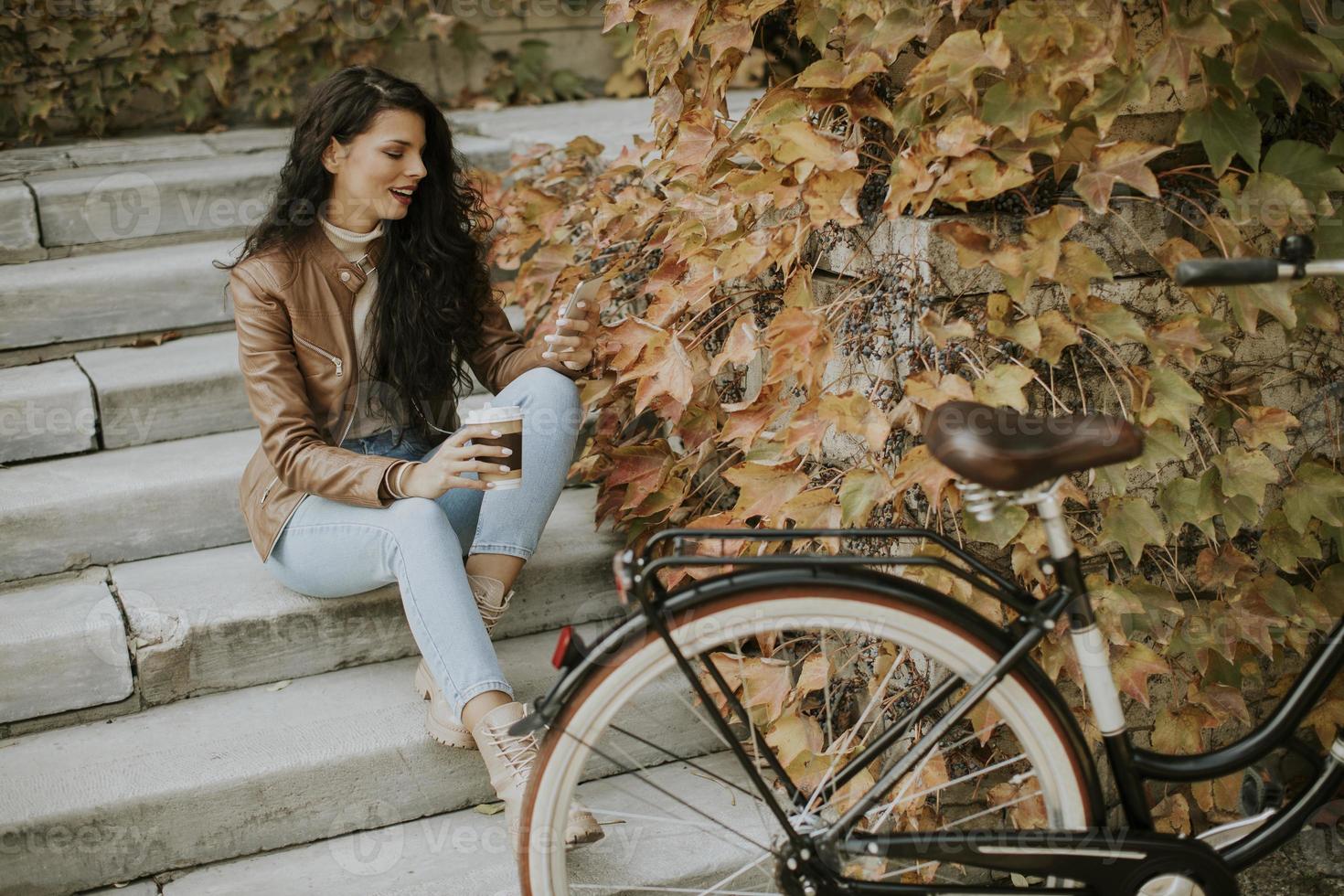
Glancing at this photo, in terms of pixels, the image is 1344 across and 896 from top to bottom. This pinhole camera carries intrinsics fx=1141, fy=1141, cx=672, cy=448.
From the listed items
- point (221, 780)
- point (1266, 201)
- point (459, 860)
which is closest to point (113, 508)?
point (221, 780)

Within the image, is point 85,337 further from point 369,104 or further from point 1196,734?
point 1196,734

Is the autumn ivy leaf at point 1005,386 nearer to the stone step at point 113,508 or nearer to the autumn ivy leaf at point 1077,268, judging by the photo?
the autumn ivy leaf at point 1077,268

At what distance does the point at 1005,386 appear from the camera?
1.74 m

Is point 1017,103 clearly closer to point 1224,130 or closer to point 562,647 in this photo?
point 1224,130

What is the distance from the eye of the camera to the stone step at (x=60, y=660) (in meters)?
2.16

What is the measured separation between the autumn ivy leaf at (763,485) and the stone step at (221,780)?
0.67m

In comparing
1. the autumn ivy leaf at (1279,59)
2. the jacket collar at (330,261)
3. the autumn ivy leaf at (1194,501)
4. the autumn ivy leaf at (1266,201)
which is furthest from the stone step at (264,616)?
the autumn ivy leaf at (1279,59)

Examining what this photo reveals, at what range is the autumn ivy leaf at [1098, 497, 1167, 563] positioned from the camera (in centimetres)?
186

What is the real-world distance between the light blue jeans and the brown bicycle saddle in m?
0.96

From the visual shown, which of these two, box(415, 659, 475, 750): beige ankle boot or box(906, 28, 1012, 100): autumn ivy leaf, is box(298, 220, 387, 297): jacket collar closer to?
box(415, 659, 475, 750): beige ankle boot

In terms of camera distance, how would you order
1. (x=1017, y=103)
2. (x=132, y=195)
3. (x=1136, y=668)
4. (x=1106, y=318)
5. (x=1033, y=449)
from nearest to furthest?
(x=1033, y=449) < (x=1017, y=103) < (x=1106, y=318) < (x=1136, y=668) < (x=132, y=195)

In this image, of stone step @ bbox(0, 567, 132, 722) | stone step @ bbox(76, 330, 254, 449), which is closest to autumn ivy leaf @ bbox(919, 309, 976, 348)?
stone step @ bbox(0, 567, 132, 722)

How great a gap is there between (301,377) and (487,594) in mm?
553

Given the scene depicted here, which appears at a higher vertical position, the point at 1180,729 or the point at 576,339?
the point at 576,339
